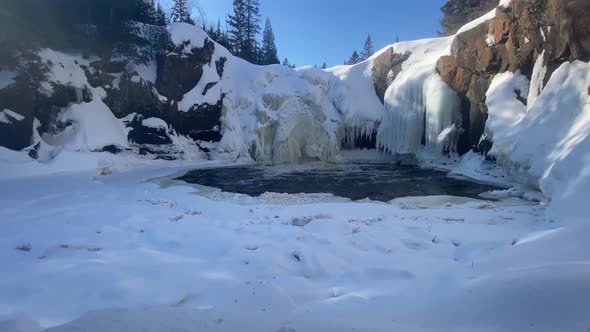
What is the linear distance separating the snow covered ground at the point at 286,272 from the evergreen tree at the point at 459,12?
25.1 metres

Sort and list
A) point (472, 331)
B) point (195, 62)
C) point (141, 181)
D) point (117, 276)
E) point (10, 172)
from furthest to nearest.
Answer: point (195, 62), point (141, 181), point (10, 172), point (117, 276), point (472, 331)

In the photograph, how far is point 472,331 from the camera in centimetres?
187

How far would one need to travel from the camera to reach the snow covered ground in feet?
6.81

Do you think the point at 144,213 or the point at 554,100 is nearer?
the point at 144,213

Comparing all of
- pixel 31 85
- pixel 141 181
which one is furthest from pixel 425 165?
pixel 31 85

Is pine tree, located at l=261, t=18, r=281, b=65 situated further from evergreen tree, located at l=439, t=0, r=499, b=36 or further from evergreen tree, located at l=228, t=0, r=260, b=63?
evergreen tree, located at l=439, t=0, r=499, b=36

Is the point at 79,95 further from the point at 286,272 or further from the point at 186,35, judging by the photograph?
→ the point at 286,272

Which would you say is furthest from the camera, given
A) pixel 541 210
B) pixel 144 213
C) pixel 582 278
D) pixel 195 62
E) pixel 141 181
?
pixel 195 62

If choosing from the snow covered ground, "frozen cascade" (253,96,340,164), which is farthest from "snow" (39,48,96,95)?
the snow covered ground

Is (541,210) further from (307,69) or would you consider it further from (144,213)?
(307,69)

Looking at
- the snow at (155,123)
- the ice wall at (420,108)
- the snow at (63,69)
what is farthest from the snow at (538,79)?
the snow at (63,69)

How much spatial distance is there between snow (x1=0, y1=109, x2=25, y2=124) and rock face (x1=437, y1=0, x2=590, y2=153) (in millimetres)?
19445

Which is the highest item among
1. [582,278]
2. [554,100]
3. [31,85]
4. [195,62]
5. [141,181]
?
[195,62]

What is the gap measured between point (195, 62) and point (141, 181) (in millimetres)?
12393
